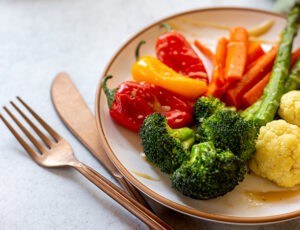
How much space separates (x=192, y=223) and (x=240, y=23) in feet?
5.78

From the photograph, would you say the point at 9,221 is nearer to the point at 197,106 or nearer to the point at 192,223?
the point at 192,223

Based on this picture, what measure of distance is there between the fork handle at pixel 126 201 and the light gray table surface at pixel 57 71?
0.14m

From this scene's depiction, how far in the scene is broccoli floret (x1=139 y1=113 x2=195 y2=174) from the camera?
1726 mm

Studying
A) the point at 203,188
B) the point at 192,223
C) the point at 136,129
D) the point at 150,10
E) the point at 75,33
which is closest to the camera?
the point at 203,188

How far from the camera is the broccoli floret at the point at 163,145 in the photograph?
1.73 m

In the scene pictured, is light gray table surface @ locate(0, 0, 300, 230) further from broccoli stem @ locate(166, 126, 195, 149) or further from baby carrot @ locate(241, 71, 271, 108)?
baby carrot @ locate(241, 71, 271, 108)

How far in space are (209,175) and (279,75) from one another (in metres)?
1.06

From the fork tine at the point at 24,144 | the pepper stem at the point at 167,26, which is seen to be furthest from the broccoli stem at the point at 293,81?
the fork tine at the point at 24,144

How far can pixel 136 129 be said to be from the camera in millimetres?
2064

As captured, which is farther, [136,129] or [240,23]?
[240,23]

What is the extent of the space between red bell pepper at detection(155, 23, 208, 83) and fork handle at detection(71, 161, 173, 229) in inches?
41.0

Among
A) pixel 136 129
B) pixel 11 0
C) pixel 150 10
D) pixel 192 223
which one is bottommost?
pixel 192 223

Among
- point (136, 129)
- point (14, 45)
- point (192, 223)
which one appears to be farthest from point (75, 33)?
point (192, 223)

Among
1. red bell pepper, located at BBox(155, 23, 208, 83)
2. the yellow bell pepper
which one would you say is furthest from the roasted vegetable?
red bell pepper, located at BBox(155, 23, 208, 83)
